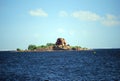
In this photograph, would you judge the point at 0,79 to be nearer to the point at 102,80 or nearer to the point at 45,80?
the point at 45,80

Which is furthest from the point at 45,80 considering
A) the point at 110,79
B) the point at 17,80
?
the point at 110,79

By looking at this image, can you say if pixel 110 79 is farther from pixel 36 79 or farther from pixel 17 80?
pixel 17 80

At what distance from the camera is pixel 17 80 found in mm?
45312

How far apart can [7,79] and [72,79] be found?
1238 centimetres

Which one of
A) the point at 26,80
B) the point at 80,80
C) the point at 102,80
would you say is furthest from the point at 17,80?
the point at 102,80

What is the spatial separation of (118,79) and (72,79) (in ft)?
28.6

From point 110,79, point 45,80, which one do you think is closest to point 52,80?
point 45,80

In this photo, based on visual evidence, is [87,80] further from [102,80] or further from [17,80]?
[17,80]

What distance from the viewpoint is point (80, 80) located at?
4581 centimetres

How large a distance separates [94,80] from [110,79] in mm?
3331

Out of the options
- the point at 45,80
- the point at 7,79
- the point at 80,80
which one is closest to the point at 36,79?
the point at 45,80

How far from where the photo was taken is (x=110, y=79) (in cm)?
4653

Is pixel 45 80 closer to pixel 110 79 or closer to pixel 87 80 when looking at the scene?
pixel 87 80

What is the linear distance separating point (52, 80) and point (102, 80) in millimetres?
9353
